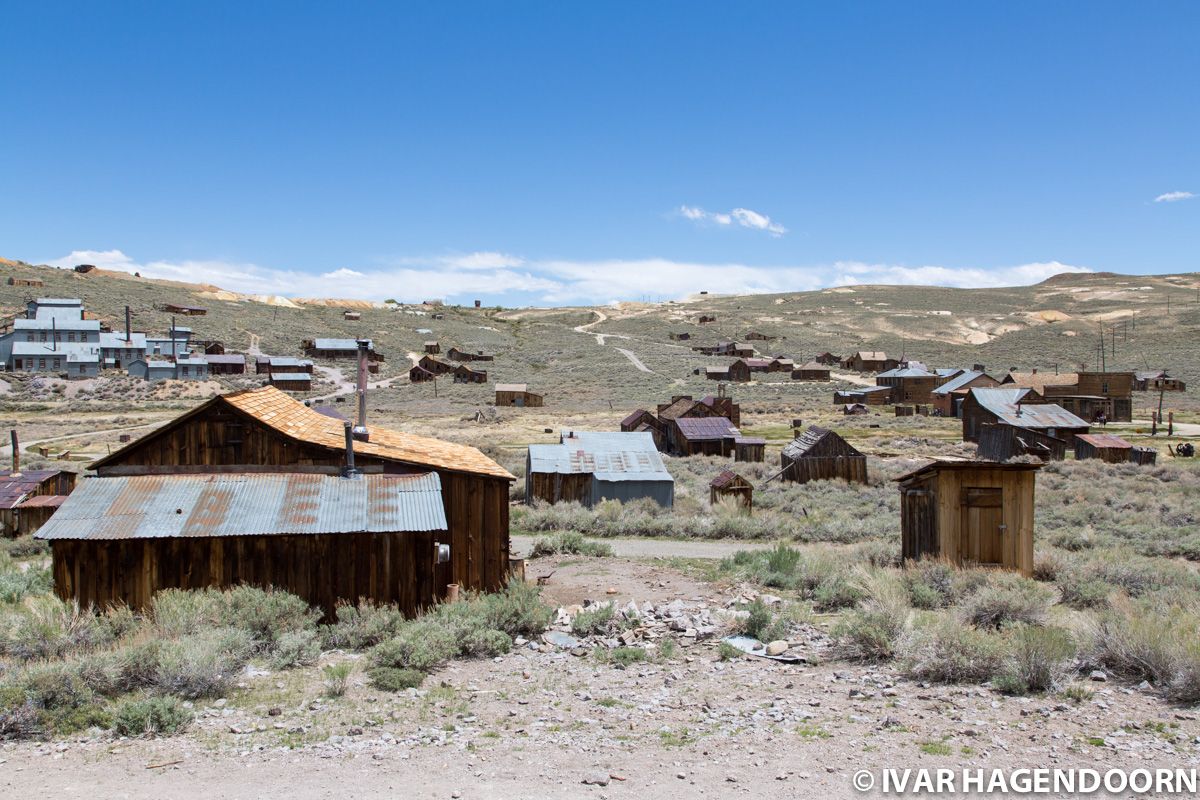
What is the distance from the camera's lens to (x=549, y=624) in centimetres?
1055

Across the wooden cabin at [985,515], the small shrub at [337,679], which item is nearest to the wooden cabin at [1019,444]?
the wooden cabin at [985,515]

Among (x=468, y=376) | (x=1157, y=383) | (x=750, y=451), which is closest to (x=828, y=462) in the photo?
(x=750, y=451)

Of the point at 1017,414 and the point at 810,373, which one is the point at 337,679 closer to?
the point at 1017,414

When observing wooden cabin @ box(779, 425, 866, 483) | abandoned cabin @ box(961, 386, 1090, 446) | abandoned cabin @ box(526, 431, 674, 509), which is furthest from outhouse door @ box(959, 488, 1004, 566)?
abandoned cabin @ box(961, 386, 1090, 446)

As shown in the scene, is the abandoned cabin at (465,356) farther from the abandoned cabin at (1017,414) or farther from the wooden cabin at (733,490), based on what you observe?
the wooden cabin at (733,490)

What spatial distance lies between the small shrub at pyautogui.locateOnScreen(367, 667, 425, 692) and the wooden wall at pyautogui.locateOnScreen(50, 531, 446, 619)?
3.44 m

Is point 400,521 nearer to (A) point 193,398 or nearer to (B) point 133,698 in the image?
(B) point 133,698

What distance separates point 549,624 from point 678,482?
883 inches

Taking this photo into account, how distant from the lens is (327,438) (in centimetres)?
1306

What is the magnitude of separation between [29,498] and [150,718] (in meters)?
21.2

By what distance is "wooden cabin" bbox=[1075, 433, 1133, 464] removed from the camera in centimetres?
3741

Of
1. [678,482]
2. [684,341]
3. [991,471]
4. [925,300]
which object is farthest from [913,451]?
[925,300]

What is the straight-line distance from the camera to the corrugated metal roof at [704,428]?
41812 millimetres

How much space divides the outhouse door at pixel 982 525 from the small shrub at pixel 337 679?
10.2 m
